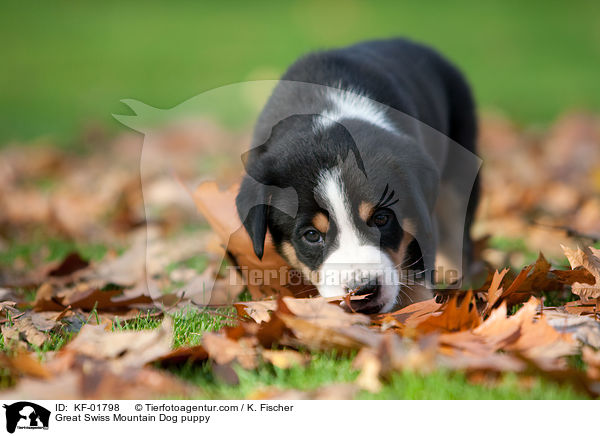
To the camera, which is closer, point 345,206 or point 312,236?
point 345,206

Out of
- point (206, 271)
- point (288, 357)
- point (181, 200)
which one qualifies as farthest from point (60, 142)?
point (288, 357)

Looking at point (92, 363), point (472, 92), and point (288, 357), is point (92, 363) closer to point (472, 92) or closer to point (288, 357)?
point (288, 357)

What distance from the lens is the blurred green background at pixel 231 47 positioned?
1151 cm

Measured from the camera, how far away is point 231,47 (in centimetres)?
1502

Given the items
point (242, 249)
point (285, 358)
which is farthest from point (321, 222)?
point (285, 358)

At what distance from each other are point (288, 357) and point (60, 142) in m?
7.97

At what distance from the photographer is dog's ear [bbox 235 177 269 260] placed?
3.22m

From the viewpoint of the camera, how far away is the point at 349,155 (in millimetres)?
3244

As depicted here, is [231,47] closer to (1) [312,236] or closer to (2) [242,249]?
(2) [242,249]

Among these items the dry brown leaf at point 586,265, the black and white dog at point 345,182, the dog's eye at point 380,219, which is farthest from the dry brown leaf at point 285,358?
the dry brown leaf at point 586,265

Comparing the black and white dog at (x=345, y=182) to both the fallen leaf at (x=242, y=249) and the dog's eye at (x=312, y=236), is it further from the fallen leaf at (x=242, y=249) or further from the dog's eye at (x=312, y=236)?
the fallen leaf at (x=242, y=249)
